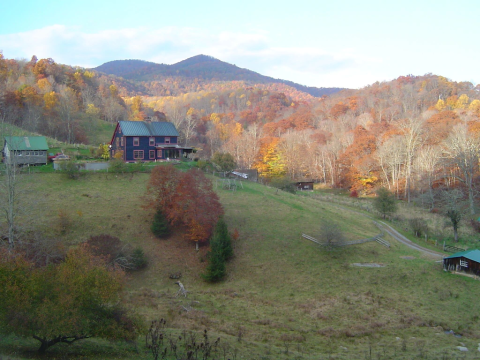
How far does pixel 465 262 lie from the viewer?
94.3 feet

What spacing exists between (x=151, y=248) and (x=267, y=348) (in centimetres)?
1768

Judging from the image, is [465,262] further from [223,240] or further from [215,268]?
[215,268]

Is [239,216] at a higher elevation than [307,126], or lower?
lower

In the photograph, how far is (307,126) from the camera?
102812 millimetres

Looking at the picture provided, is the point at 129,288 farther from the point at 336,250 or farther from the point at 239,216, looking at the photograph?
the point at 336,250

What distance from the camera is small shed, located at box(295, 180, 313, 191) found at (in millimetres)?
69994

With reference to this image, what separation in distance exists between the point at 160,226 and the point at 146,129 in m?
23.7

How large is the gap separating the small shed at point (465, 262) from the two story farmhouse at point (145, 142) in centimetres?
3707

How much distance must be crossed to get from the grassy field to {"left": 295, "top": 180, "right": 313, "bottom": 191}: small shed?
2592cm

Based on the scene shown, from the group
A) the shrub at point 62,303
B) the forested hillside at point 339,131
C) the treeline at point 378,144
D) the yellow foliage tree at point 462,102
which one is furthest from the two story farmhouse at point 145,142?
the yellow foliage tree at point 462,102

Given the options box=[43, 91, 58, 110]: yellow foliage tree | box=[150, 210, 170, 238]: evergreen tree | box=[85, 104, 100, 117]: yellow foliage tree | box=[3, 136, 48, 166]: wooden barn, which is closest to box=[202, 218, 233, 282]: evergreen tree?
box=[150, 210, 170, 238]: evergreen tree

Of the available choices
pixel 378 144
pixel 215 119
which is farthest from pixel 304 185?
pixel 215 119

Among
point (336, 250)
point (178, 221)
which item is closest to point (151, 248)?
point (178, 221)

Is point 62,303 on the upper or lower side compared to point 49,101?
lower
